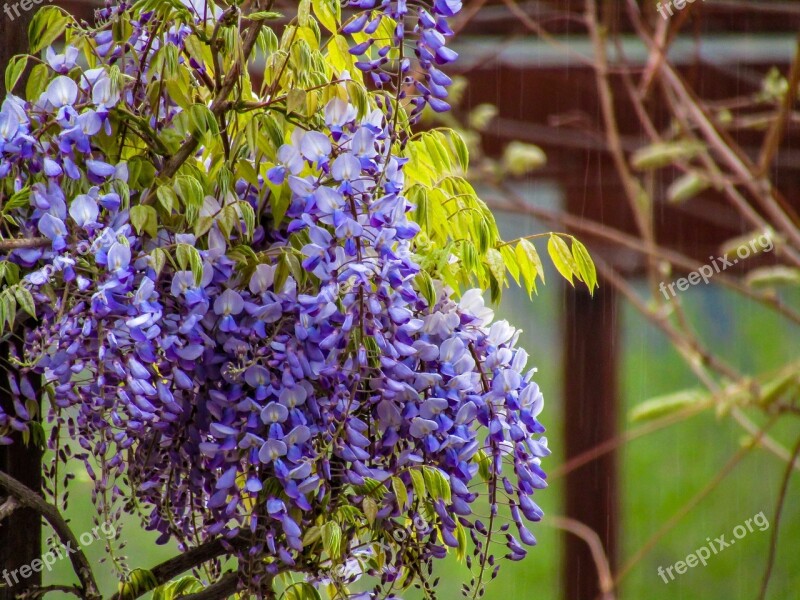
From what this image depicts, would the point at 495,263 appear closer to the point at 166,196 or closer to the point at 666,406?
the point at 166,196

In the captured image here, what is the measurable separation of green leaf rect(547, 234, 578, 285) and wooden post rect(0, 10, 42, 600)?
17.6 inches

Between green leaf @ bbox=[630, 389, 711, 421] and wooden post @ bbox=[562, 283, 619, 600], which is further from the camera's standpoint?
wooden post @ bbox=[562, 283, 619, 600]

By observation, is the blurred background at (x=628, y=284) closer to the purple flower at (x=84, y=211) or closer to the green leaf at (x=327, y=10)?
the green leaf at (x=327, y=10)

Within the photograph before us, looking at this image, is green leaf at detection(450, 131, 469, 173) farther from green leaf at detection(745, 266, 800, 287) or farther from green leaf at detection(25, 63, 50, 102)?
green leaf at detection(745, 266, 800, 287)

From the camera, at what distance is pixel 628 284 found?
1.76 m

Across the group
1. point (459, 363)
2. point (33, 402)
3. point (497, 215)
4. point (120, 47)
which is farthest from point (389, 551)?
point (497, 215)

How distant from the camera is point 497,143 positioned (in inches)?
69.8

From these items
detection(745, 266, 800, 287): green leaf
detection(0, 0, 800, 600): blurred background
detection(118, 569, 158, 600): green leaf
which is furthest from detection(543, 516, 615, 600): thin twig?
detection(118, 569, 158, 600): green leaf

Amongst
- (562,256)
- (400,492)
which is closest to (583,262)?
(562,256)

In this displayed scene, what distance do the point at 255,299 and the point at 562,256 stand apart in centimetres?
25

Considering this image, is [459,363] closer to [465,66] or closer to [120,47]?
[120,47]

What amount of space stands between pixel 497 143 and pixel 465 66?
0.55 feet

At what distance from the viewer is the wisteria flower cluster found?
562 mm

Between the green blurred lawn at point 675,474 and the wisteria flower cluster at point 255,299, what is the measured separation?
1101mm
